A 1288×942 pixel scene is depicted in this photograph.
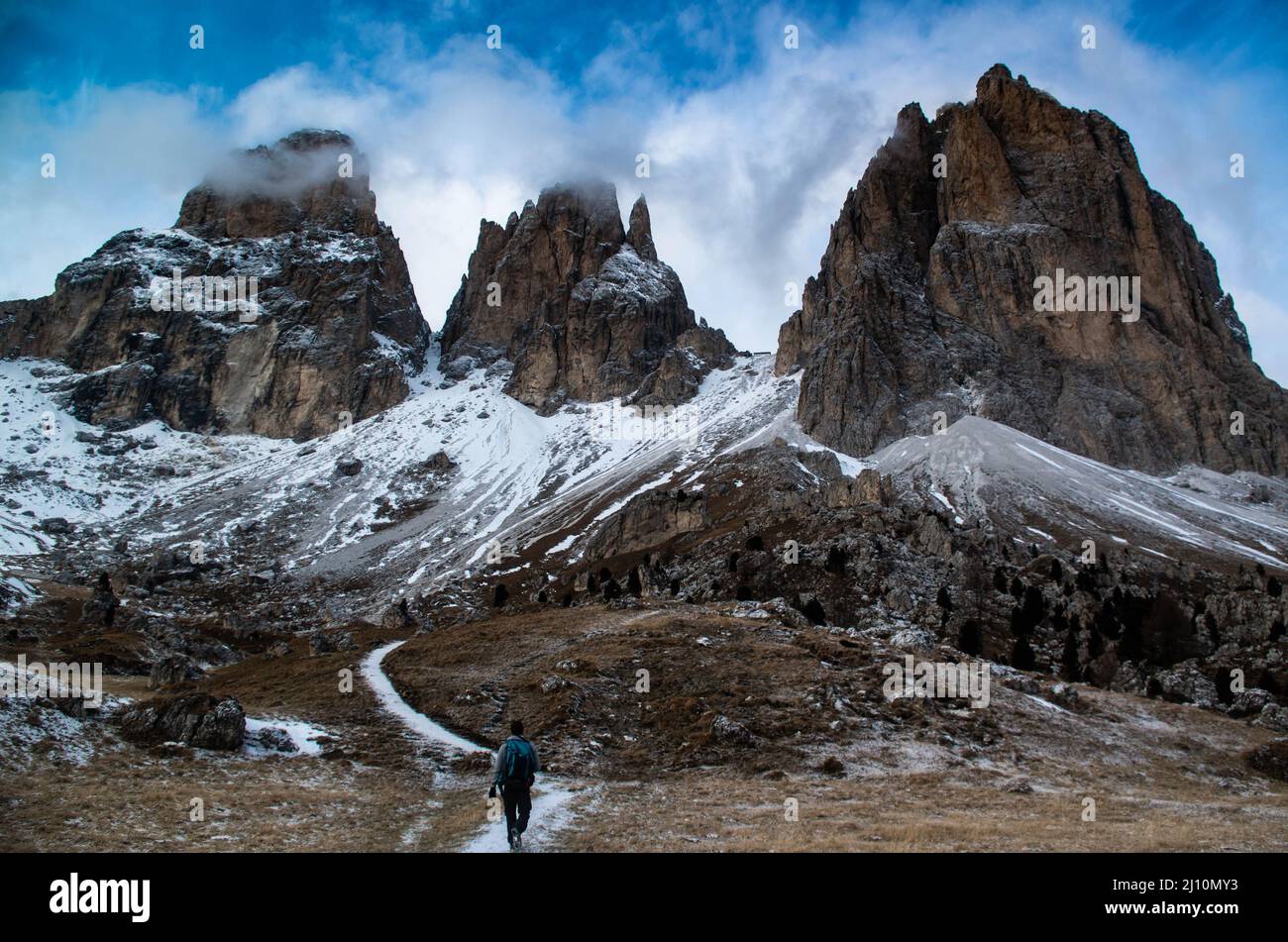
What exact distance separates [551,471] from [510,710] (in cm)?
14890

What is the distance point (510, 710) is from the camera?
115 ft

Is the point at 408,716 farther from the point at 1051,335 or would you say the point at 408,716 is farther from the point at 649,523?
the point at 1051,335

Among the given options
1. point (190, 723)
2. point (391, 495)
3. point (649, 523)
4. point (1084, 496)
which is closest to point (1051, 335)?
point (1084, 496)

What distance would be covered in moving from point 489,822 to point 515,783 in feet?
11.1

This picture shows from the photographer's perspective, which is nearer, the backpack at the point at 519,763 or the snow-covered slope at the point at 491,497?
the backpack at the point at 519,763

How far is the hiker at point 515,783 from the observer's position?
46.9 feet

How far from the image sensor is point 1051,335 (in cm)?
17488

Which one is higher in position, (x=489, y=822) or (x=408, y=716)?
(x=489, y=822)

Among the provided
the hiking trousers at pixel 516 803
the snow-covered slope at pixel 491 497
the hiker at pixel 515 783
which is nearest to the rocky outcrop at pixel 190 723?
the hiker at pixel 515 783

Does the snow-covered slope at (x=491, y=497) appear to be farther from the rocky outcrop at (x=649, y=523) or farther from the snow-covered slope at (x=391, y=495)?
the rocky outcrop at (x=649, y=523)
